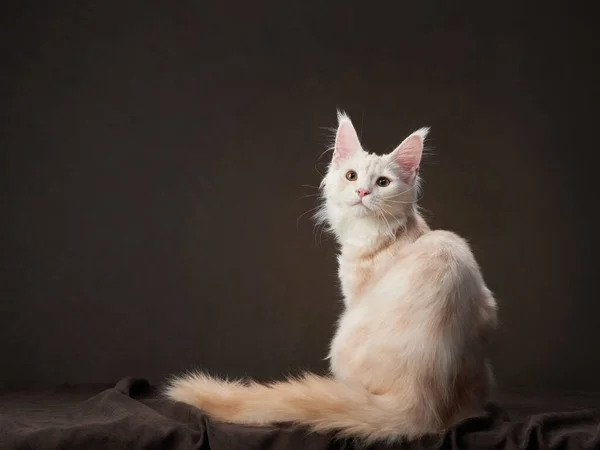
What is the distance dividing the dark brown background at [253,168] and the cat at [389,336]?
111 cm

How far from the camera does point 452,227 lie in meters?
3.44

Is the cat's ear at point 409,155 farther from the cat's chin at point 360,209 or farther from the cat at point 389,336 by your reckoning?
the cat's chin at point 360,209

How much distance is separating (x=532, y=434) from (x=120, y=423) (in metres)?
1.24

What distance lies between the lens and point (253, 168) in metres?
3.53

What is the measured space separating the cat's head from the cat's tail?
578mm

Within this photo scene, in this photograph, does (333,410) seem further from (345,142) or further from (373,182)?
(345,142)

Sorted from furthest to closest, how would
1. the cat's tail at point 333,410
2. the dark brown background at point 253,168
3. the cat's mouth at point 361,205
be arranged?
the dark brown background at point 253,168 → the cat's mouth at point 361,205 → the cat's tail at point 333,410

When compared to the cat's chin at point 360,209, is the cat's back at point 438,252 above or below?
below

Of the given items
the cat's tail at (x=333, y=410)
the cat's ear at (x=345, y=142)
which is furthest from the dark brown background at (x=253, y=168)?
the cat's tail at (x=333, y=410)

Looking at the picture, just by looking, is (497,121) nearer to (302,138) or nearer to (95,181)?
(302,138)

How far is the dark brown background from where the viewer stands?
3.43 metres

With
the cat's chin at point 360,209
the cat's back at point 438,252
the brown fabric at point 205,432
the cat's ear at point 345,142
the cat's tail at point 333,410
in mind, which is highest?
the cat's ear at point 345,142

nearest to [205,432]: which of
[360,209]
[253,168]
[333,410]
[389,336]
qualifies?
[333,410]

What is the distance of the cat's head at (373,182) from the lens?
2.32 meters
